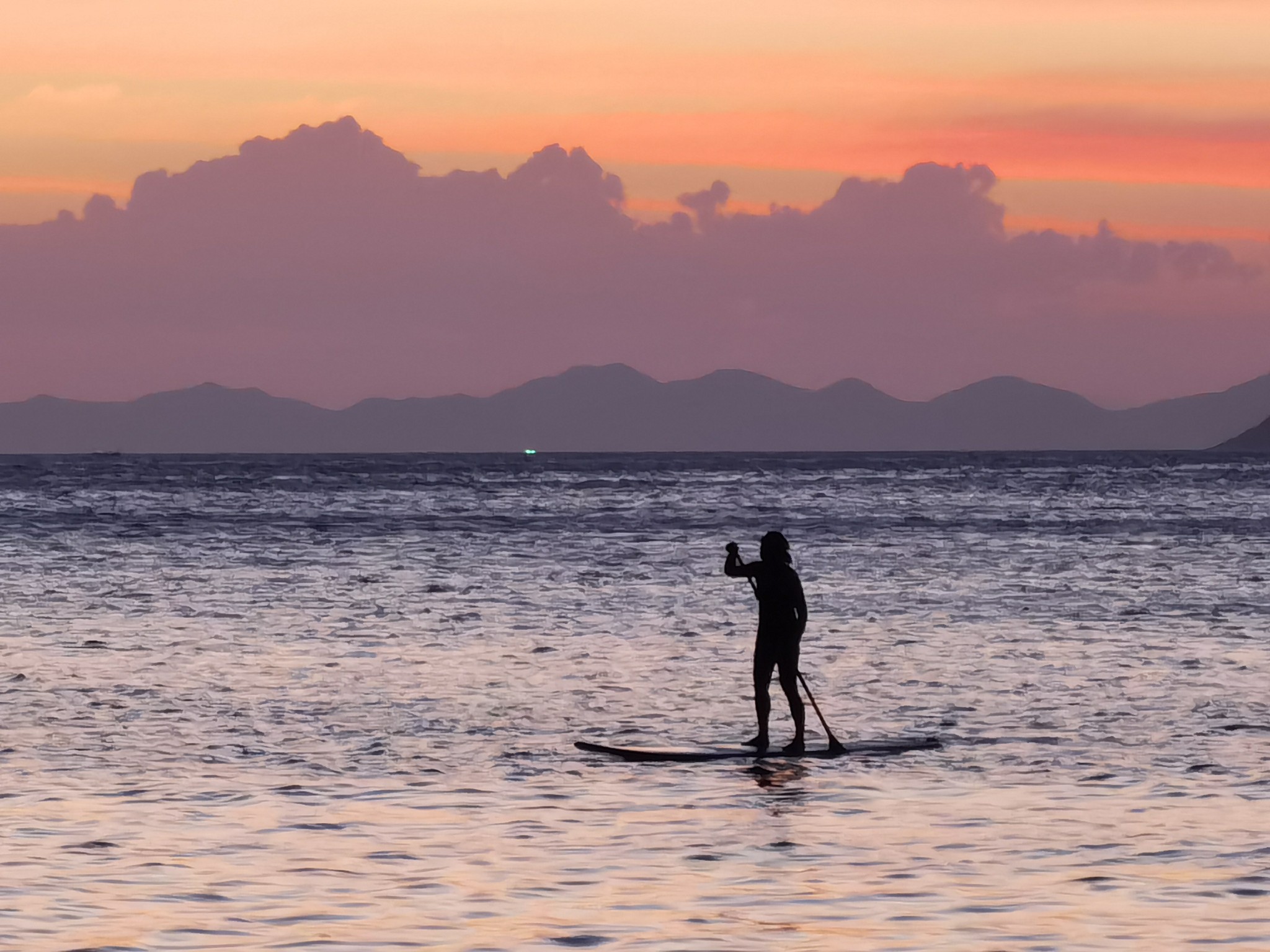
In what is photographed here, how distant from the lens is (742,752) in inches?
655

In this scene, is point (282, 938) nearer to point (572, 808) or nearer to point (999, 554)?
point (572, 808)

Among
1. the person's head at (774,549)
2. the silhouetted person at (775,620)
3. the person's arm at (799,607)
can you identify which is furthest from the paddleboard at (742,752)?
the person's head at (774,549)

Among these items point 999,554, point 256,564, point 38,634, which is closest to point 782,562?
point 38,634

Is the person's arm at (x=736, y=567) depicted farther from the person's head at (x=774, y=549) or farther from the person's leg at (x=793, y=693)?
the person's leg at (x=793, y=693)

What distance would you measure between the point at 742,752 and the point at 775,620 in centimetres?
120

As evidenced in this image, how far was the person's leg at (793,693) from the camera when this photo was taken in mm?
16609

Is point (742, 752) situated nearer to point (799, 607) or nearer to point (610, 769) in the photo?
point (799, 607)

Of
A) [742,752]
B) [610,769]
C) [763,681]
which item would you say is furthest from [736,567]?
[610,769]

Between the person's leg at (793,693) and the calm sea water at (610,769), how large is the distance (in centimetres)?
76

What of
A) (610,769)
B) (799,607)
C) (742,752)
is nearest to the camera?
(610,769)

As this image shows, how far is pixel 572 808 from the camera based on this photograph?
543 inches

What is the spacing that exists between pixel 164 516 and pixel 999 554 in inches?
1803

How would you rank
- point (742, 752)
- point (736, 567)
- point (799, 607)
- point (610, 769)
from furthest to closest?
point (799, 607) < point (736, 567) < point (742, 752) < point (610, 769)

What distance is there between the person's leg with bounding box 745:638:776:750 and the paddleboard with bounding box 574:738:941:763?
3.9 inches
